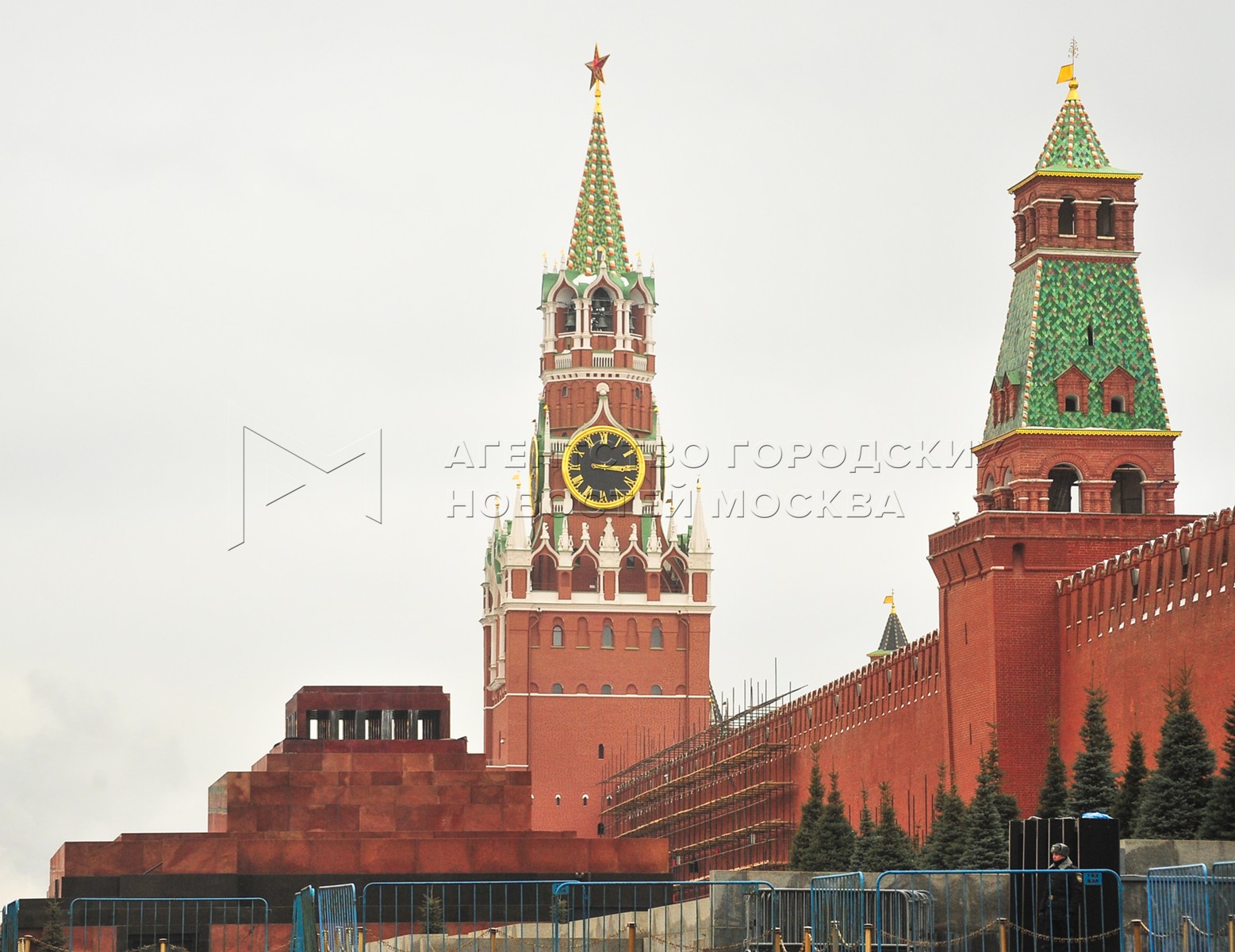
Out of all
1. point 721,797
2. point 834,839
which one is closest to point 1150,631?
point 834,839

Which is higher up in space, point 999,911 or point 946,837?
point 946,837

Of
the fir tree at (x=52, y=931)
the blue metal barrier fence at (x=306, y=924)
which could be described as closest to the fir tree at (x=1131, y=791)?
the blue metal barrier fence at (x=306, y=924)

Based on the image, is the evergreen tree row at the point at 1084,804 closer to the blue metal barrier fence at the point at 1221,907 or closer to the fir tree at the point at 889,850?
the fir tree at the point at 889,850

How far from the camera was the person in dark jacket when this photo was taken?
2227 centimetres

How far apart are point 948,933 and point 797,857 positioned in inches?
1069

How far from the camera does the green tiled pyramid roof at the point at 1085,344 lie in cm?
4950

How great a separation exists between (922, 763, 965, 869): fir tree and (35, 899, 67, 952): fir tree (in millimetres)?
12664

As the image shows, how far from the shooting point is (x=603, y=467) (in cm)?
9944

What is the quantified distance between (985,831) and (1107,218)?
14543 mm

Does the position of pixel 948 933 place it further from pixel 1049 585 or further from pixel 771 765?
pixel 771 765

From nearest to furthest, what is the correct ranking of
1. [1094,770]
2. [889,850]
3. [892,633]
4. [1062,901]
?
[1062,901] → [1094,770] → [889,850] → [892,633]

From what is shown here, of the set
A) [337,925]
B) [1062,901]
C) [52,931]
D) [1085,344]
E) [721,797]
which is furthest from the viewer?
[721,797]

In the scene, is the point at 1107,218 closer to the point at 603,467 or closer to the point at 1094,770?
the point at 1094,770

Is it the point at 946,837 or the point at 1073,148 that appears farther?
the point at 1073,148
